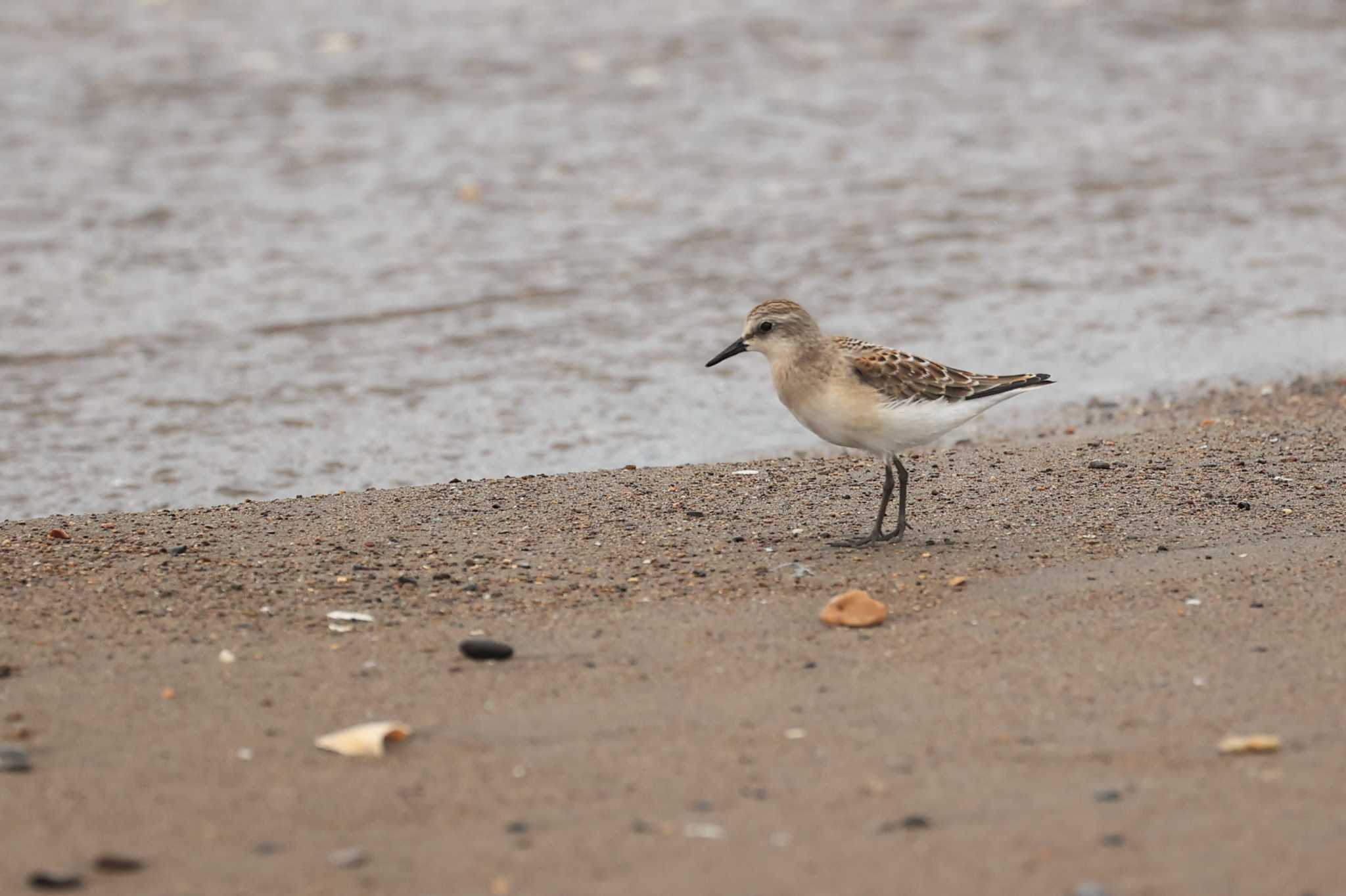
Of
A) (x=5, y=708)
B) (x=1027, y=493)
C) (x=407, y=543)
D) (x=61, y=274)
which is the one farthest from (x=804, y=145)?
(x=5, y=708)

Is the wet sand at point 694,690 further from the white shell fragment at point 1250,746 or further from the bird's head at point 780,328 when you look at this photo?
the bird's head at point 780,328

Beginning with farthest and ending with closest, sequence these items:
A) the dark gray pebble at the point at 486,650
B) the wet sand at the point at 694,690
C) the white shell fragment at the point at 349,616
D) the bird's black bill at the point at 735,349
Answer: the bird's black bill at the point at 735,349
the white shell fragment at the point at 349,616
the dark gray pebble at the point at 486,650
the wet sand at the point at 694,690

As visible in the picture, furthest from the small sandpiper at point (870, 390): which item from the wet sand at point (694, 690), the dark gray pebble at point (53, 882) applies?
the dark gray pebble at point (53, 882)

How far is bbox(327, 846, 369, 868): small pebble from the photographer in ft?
11.7

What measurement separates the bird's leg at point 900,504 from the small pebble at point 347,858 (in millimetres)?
2756

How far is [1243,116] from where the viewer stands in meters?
13.7

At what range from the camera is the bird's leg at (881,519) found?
5832mm

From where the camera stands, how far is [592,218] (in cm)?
1139

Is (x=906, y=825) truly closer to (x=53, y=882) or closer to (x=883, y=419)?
(x=53, y=882)

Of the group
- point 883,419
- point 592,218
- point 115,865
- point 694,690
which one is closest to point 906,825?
point 694,690

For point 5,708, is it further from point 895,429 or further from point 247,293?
point 247,293

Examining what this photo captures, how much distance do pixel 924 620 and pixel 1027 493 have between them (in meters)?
1.61

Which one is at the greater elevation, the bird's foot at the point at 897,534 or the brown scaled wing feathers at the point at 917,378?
the brown scaled wing feathers at the point at 917,378

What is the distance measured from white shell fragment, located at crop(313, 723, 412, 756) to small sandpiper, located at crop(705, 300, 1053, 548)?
2.17 m
